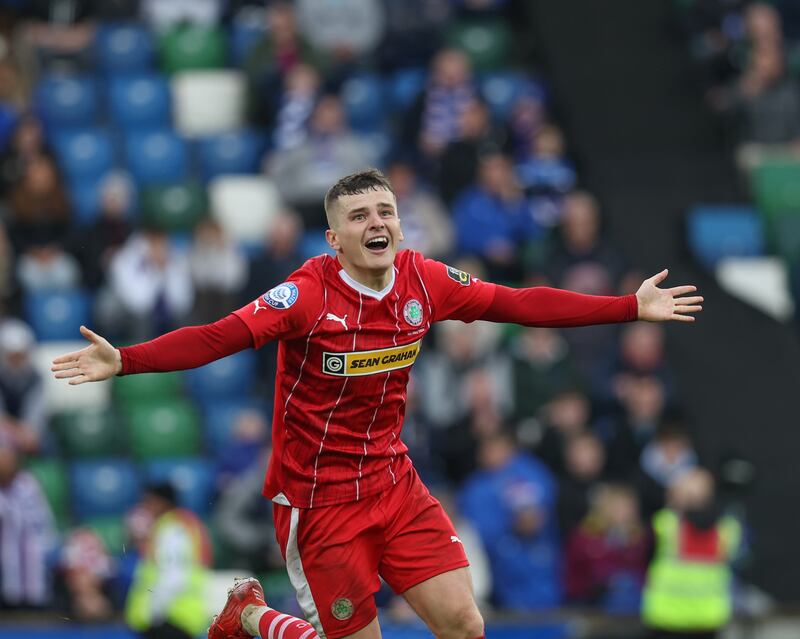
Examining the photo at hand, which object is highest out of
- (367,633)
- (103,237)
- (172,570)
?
(103,237)

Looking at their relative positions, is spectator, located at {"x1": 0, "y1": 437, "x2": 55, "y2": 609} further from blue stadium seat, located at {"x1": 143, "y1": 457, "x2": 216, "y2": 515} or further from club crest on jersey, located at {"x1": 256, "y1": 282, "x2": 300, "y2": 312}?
club crest on jersey, located at {"x1": 256, "y1": 282, "x2": 300, "y2": 312}

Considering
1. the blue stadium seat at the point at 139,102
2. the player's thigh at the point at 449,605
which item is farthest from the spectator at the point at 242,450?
the player's thigh at the point at 449,605

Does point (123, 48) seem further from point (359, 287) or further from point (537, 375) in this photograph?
point (359, 287)

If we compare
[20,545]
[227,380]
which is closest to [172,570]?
[20,545]

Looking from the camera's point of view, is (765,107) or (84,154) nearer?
(84,154)

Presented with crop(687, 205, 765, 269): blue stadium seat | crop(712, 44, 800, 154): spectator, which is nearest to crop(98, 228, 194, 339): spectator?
crop(687, 205, 765, 269): blue stadium seat

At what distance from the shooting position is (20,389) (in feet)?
45.2

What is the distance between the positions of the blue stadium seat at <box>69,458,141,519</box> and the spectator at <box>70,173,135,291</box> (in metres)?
1.59

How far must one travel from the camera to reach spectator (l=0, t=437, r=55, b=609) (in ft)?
42.5

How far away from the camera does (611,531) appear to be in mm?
13320

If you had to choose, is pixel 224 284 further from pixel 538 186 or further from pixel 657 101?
pixel 657 101

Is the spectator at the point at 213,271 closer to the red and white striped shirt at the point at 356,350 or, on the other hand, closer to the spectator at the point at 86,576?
the spectator at the point at 86,576

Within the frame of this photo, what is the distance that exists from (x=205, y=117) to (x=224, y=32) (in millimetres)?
971

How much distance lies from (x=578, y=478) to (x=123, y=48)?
20.6 ft
